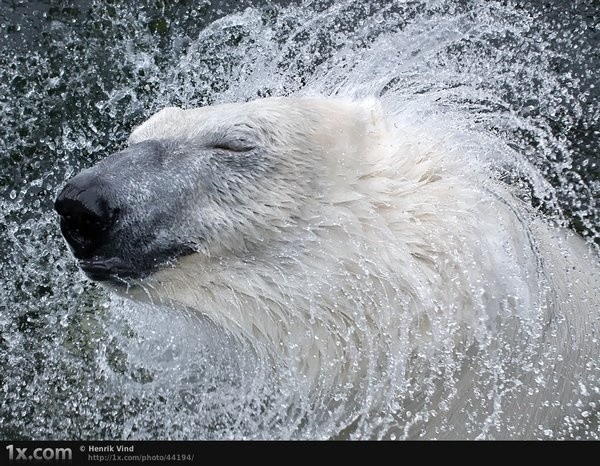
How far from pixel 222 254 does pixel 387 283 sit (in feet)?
1.65

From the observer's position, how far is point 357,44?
3869 mm

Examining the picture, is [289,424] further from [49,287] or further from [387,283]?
[49,287]

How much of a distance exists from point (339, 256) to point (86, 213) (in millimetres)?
745

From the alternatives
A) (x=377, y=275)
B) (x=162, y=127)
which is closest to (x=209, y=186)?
(x=162, y=127)

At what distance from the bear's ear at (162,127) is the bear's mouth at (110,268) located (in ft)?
1.54

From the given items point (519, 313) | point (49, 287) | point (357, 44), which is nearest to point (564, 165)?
point (357, 44)

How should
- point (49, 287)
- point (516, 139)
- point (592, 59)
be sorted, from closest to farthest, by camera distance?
point (516, 139), point (49, 287), point (592, 59)

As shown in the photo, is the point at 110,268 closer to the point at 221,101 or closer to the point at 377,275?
the point at 377,275
